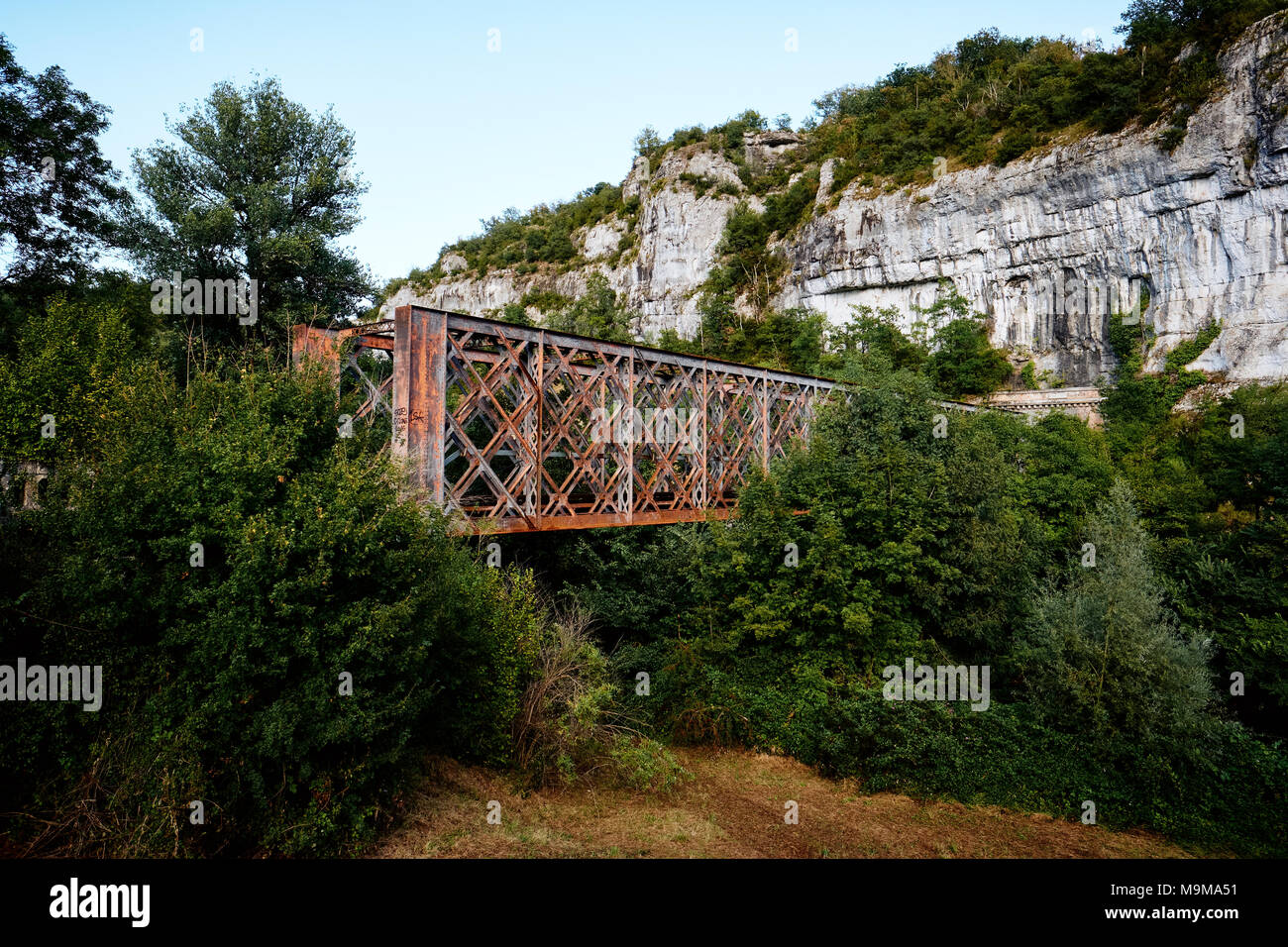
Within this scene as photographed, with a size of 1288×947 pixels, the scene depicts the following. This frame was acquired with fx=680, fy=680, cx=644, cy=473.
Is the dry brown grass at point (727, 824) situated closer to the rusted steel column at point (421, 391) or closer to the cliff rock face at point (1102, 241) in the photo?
the rusted steel column at point (421, 391)

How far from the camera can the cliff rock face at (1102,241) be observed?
115ft

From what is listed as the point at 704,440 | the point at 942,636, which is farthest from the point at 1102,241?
the point at 704,440

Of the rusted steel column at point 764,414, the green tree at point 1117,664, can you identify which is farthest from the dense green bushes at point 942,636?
the rusted steel column at point 764,414

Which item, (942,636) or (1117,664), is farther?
(942,636)

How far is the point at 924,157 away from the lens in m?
52.5

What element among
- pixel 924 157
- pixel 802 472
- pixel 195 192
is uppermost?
pixel 924 157

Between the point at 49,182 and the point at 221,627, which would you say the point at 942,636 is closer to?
the point at 221,627

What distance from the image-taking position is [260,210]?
20703 millimetres

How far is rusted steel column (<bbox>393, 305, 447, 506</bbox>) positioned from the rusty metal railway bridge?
0.02 meters

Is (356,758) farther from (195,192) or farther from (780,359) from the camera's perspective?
(780,359)

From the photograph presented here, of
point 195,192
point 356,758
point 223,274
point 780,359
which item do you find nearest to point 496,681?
point 356,758

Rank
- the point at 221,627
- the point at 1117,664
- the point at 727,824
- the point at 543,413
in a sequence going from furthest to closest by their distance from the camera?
the point at 1117,664, the point at 543,413, the point at 727,824, the point at 221,627

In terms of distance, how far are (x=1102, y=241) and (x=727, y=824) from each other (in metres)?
44.5
